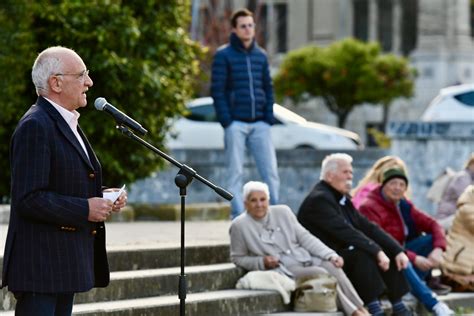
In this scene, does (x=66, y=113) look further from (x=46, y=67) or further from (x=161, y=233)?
(x=161, y=233)

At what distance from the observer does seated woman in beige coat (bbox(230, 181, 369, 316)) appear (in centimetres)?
1038

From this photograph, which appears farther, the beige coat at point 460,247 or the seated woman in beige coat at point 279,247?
the beige coat at point 460,247

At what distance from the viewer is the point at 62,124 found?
6.22 m

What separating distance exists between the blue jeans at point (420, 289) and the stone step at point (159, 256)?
162cm

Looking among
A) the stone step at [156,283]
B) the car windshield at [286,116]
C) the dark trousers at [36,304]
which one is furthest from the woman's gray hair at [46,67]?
the car windshield at [286,116]

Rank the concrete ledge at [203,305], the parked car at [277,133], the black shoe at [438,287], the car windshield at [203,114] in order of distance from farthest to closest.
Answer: the car windshield at [203,114]
the parked car at [277,133]
the black shoe at [438,287]
the concrete ledge at [203,305]

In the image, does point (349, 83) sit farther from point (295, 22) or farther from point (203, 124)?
point (203, 124)

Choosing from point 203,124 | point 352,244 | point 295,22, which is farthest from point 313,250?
point 295,22

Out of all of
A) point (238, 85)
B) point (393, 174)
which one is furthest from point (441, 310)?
point (238, 85)

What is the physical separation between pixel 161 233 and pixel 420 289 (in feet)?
8.61

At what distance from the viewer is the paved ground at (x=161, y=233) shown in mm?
10863

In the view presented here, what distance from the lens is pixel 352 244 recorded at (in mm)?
10688

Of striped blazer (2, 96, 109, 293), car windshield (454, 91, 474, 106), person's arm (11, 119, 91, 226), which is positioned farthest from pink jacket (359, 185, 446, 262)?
car windshield (454, 91, 474, 106)

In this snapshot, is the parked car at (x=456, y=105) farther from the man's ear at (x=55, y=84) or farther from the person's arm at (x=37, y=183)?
the person's arm at (x=37, y=183)
